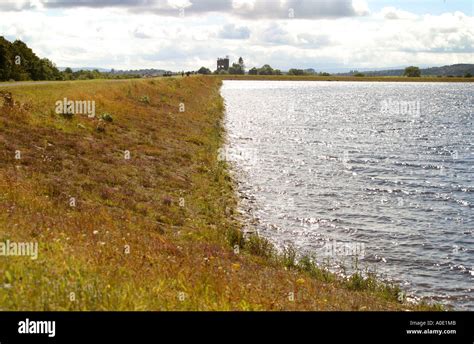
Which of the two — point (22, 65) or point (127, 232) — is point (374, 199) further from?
point (22, 65)

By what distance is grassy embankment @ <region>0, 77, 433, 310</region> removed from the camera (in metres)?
11.6

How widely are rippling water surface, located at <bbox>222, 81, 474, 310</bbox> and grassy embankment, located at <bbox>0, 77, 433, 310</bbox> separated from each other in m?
2.42

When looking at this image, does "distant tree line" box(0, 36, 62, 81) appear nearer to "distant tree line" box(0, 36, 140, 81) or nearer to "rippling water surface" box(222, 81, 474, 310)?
"distant tree line" box(0, 36, 140, 81)

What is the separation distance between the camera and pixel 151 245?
16688 millimetres

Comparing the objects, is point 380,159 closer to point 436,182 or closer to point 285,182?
point 436,182

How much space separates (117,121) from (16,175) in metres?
22.3

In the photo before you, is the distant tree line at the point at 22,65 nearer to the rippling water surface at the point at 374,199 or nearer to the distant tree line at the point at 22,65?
the distant tree line at the point at 22,65

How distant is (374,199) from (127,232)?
60.0ft

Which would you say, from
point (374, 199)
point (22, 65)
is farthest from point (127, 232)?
point (22, 65)

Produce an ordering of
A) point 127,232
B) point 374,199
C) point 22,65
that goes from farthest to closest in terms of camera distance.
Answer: point 22,65 → point 374,199 → point 127,232

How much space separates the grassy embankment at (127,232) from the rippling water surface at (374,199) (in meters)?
2.42

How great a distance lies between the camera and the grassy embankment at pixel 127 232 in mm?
11617

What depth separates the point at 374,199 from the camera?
3219 centimetres

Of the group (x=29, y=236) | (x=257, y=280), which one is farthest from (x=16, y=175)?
(x=257, y=280)
